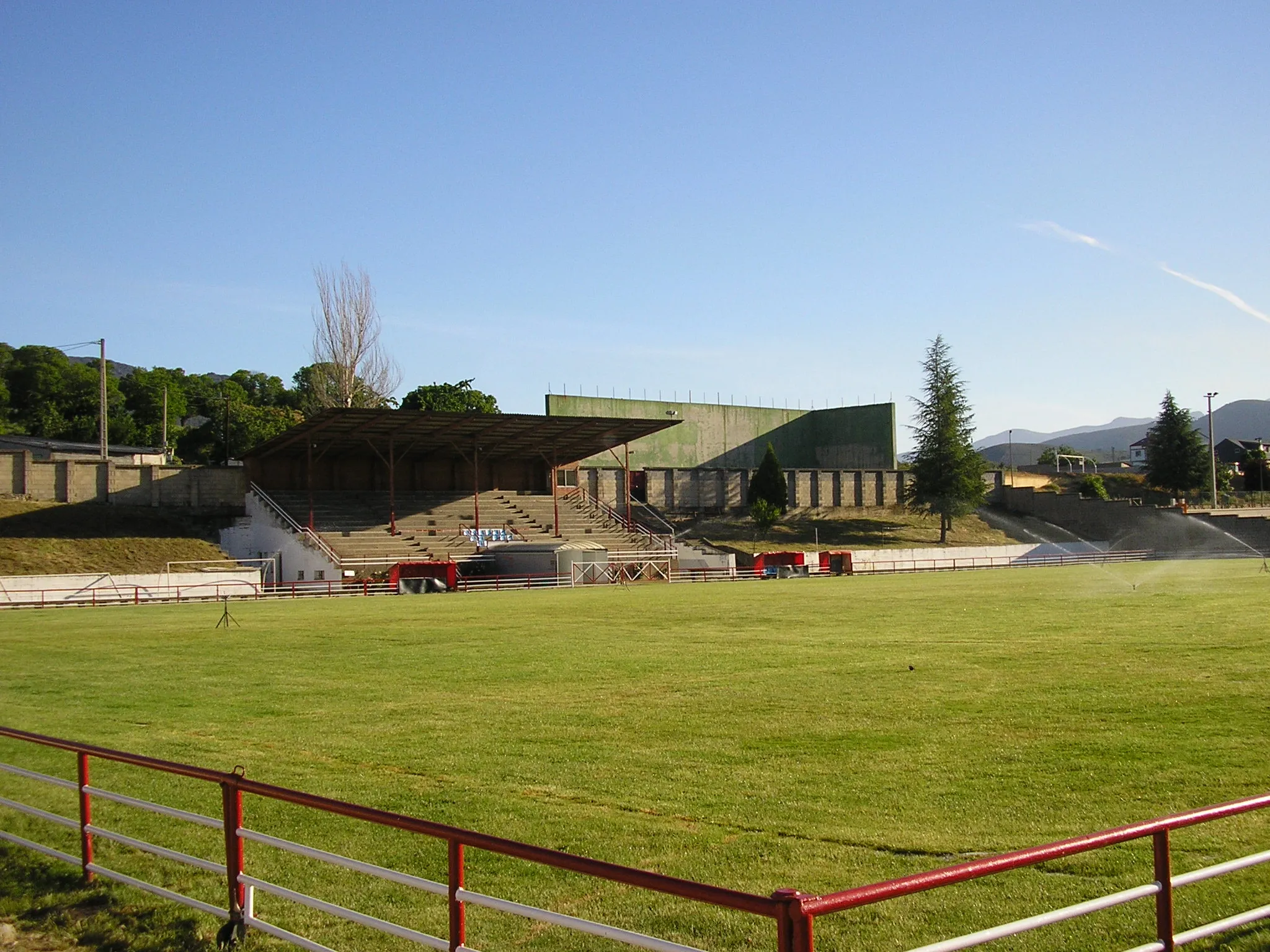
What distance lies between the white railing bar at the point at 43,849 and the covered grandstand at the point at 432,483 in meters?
44.1

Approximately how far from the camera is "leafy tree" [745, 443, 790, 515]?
8469 cm

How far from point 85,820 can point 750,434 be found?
3595 inches

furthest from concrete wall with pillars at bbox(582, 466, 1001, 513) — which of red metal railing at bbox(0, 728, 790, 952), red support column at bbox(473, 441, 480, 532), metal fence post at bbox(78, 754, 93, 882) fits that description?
red metal railing at bbox(0, 728, 790, 952)

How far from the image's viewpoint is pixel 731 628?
28000 millimetres

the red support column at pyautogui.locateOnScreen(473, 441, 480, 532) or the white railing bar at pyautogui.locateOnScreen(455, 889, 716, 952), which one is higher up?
the red support column at pyautogui.locateOnScreen(473, 441, 480, 532)

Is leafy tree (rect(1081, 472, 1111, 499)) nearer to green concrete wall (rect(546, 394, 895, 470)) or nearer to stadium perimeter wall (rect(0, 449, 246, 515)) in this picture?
green concrete wall (rect(546, 394, 895, 470))

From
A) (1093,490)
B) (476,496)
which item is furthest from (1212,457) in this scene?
(476,496)

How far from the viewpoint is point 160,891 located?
300 inches

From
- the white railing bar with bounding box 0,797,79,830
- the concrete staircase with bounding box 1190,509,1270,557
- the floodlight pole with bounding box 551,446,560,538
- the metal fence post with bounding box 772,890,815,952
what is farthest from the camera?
the concrete staircase with bounding box 1190,509,1270,557

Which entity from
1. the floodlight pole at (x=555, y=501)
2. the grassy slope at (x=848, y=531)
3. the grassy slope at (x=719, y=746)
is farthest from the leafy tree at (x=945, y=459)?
the grassy slope at (x=719, y=746)

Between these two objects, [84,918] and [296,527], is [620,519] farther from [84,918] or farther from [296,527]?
[84,918]

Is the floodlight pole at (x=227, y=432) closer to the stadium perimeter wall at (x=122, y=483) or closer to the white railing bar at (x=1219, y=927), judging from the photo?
the stadium perimeter wall at (x=122, y=483)

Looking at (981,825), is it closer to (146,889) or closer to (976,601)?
(146,889)

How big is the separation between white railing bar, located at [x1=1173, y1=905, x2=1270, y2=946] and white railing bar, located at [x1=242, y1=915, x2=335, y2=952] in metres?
4.66
